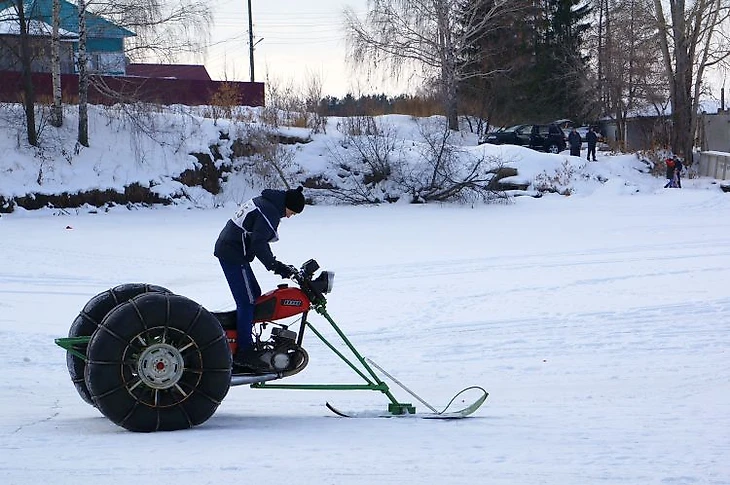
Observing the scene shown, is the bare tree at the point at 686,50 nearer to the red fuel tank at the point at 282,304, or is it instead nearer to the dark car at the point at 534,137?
the dark car at the point at 534,137

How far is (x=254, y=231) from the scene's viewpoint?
7344mm

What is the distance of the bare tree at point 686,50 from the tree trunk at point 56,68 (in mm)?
23221

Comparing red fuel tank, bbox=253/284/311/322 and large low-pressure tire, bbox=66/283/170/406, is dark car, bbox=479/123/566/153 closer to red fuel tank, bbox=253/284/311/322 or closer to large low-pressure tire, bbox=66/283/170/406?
red fuel tank, bbox=253/284/311/322

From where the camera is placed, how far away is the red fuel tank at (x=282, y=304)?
7.49m

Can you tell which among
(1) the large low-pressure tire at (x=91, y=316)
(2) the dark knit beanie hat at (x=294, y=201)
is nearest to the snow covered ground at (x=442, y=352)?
(1) the large low-pressure tire at (x=91, y=316)

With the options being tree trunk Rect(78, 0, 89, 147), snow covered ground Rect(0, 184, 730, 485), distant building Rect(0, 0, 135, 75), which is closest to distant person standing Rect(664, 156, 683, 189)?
snow covered ground Rect(0, 184, 730, 485)

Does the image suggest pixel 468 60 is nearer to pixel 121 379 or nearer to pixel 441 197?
pixel 441 197

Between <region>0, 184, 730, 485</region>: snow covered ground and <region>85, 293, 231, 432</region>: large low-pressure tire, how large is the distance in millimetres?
182

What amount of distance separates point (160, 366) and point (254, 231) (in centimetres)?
130

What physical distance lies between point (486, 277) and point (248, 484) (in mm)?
10908

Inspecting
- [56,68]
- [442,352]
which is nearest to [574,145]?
[56,68]

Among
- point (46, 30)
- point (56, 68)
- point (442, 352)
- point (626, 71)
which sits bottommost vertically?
point (442, 352)

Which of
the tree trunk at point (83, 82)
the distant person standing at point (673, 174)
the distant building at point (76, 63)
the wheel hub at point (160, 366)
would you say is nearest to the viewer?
the wheel hub at point (160, 366)

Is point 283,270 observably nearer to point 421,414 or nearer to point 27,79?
point 421,414
